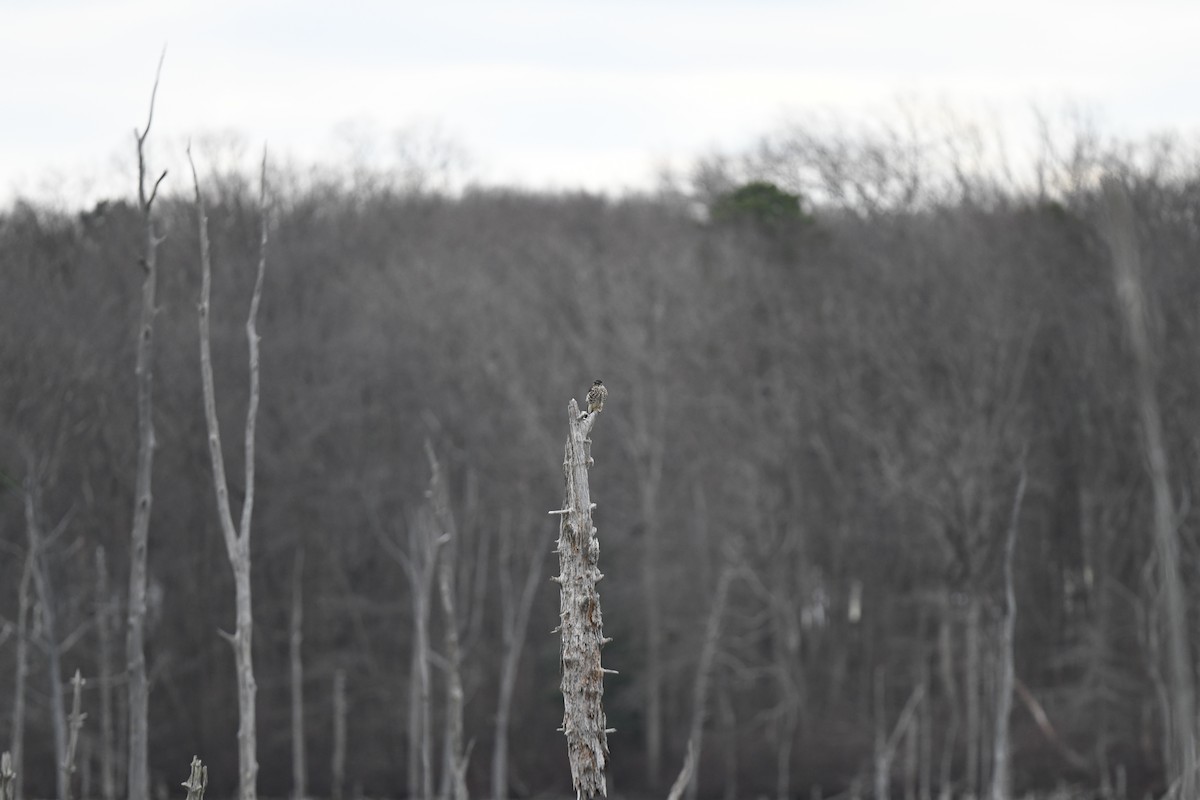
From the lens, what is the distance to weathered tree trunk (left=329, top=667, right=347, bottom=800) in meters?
39.4

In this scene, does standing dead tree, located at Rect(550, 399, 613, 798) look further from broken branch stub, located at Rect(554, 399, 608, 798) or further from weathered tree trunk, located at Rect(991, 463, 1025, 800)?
weathered tree trunk, located at Rect(991, 463, 1025, 800)

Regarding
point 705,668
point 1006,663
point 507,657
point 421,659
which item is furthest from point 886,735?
point 421,659

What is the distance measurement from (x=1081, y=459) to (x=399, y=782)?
1862 cm

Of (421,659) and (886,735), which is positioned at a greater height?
(421,659)

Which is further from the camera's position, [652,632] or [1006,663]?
[652,632]

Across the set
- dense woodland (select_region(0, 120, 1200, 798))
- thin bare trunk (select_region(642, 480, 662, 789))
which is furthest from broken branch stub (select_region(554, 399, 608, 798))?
thin bare trunk (select_region(642, 480, 662, 789))

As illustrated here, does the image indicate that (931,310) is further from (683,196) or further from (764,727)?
(683,196)

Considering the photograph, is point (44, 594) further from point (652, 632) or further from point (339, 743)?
point (652, 632)

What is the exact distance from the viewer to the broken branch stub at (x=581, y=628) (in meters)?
9.98

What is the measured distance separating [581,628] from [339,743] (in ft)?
101

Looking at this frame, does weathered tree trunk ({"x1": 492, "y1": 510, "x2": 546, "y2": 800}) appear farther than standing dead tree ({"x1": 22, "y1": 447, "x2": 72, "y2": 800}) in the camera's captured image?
Yes

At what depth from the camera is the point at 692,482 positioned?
4788 cm

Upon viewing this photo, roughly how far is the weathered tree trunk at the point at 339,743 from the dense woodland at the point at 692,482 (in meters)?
0.39

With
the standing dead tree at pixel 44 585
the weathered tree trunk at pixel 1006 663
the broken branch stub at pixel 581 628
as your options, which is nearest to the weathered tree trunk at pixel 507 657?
the standing dead tree at pixel 44 585
